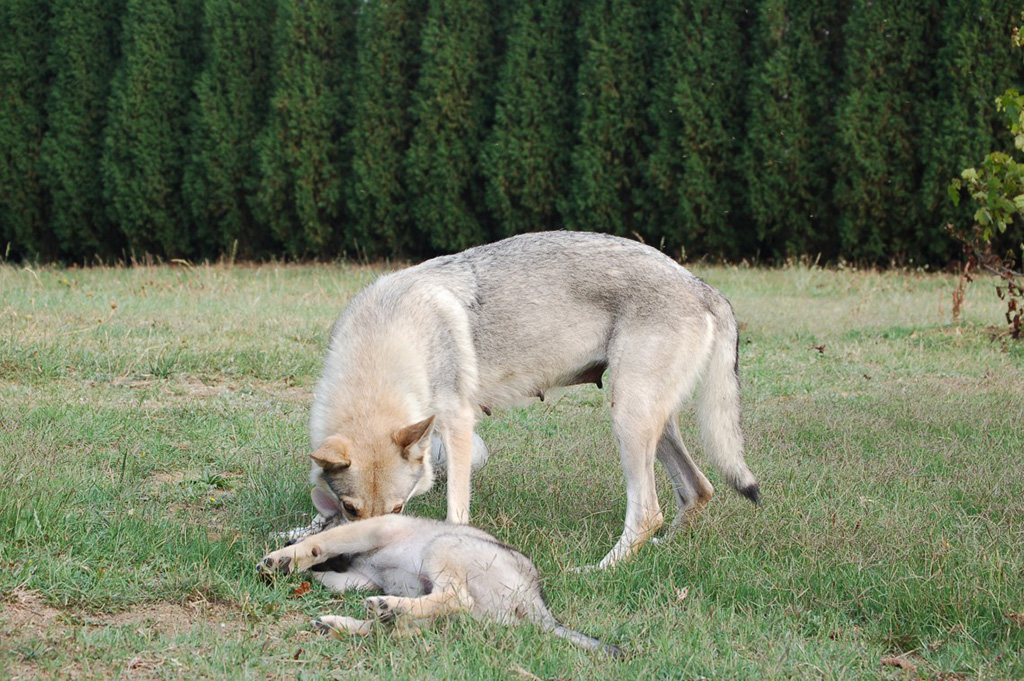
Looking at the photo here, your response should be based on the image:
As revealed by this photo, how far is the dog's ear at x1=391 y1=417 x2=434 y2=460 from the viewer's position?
12.8 feet

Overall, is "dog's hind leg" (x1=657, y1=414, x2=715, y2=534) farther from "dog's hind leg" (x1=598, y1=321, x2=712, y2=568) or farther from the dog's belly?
the dog's belly

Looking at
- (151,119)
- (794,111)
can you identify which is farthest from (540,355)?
(151,119)

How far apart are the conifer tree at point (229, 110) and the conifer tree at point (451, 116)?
2.66 meters

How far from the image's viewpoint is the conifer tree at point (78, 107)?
1570 centimetres

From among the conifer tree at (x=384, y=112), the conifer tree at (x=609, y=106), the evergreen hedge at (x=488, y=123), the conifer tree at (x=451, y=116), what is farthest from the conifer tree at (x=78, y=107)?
the conifer tree at (x=609, y=106)

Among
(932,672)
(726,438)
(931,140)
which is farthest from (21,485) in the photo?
(931,140)

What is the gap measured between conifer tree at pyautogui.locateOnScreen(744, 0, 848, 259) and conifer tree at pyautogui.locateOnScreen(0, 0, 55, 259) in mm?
11334

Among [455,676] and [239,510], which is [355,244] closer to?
[239,510]

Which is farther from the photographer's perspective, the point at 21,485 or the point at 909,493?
the point at 909,493

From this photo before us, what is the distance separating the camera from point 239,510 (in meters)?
4.45

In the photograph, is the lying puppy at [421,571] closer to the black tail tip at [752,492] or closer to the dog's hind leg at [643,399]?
the dog's hind leg at [643,399]

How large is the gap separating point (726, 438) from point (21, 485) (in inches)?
120

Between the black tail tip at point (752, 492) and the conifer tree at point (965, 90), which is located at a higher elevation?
the conifer tree at point (965, 90)

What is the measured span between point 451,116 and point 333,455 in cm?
1162
